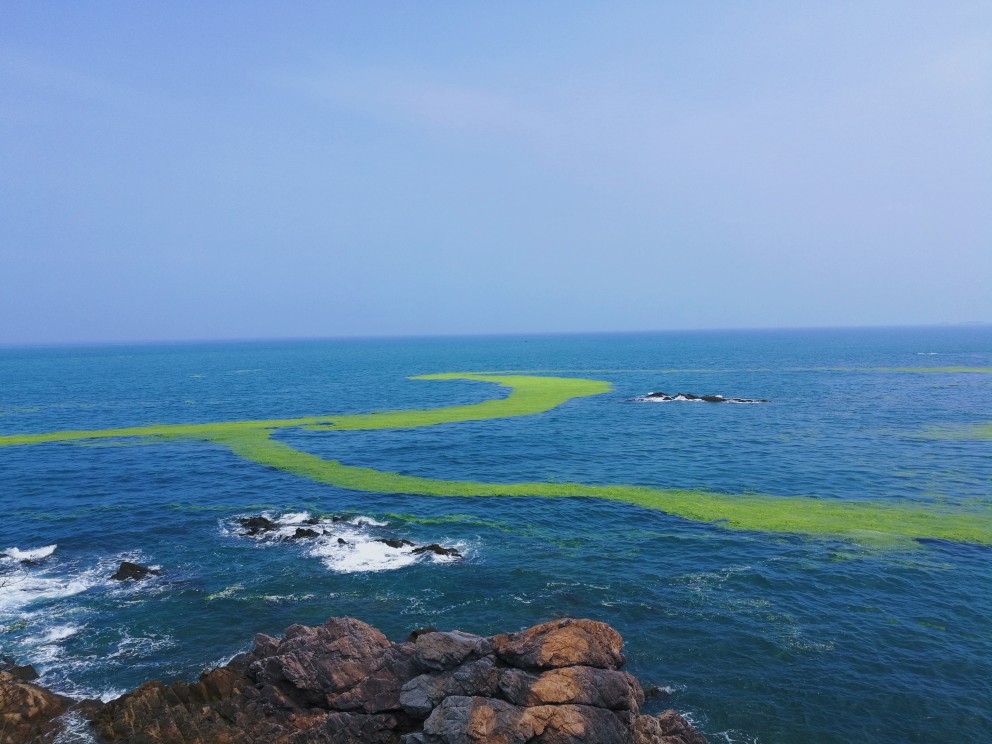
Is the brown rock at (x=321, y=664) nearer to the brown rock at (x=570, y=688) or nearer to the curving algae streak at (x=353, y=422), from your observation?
the brown rock at (x=570, y=688)

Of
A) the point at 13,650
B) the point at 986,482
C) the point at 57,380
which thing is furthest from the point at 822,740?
the point at 57,380

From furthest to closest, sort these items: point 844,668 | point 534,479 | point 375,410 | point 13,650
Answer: point 375,410, point 534,479, point 13,650, point 844,668

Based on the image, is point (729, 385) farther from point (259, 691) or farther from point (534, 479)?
point (259, 691)

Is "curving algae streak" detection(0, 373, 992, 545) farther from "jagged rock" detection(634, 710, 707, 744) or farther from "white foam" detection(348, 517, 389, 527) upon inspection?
"jagged rock" detection(634, 710, 707, 744)

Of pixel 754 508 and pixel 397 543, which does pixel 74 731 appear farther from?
pixel 754 508

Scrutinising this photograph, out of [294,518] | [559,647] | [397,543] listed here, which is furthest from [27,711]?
[294,518]

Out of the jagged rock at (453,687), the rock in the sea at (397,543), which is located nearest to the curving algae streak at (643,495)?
the rock in the sea at (397,543)
